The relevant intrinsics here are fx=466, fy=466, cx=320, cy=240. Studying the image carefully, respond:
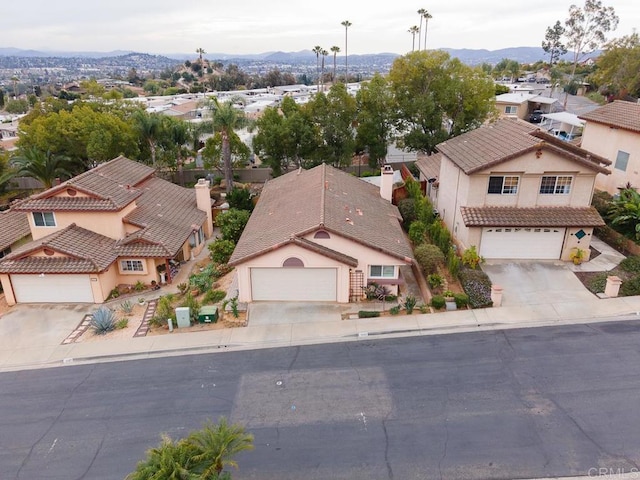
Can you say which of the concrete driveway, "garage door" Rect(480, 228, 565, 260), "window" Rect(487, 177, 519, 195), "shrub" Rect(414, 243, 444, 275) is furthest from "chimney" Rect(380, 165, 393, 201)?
the concrete driveway

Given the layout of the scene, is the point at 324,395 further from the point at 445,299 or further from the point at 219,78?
the point at 219,78

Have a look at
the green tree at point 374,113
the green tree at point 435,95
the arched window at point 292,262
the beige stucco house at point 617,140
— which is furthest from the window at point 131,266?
the beige stucco house at point 617,140

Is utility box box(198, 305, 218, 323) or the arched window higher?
the arched window

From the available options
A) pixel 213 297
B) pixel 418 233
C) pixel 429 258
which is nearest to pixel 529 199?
pixel 418 233

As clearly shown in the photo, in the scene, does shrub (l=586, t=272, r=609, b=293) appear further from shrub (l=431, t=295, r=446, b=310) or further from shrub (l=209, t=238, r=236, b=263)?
shrub (l=209, t=238, r=236, b=263)

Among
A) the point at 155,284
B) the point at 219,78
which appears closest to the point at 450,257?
the point at 155,284
